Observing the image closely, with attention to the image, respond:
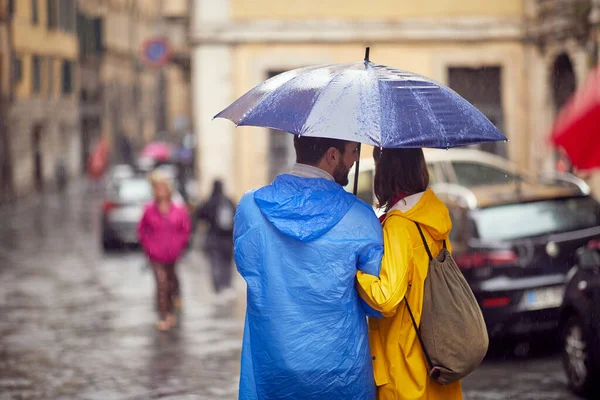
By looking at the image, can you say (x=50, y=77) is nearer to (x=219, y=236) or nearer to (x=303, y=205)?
(x=219, y=236)

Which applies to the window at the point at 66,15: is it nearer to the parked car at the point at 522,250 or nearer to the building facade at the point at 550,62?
the building facade at the point at 550,62

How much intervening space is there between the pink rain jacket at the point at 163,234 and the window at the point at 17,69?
2791 centimetres

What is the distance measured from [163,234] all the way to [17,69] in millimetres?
28901

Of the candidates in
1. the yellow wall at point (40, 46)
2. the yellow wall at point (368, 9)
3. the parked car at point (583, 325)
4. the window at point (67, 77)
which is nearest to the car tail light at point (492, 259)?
the parked car at point (583, 325)

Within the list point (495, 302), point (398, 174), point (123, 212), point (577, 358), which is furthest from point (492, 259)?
point (123, 212)

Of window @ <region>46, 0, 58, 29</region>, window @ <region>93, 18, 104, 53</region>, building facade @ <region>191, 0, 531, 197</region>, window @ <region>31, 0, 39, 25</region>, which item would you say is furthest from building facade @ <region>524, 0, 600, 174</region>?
window @ <region>93, 18, 104, 53</region>

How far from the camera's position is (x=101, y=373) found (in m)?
8.93

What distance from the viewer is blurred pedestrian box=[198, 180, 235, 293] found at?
1387cm

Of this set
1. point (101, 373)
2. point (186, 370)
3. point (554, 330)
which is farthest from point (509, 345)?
point (101, 373)

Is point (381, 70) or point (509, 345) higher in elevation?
point (381, 70)

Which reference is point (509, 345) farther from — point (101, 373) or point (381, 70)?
point (381, 70)

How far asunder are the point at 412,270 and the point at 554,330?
224 inches

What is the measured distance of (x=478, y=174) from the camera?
15438mm

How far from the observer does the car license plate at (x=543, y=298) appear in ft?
28.9
